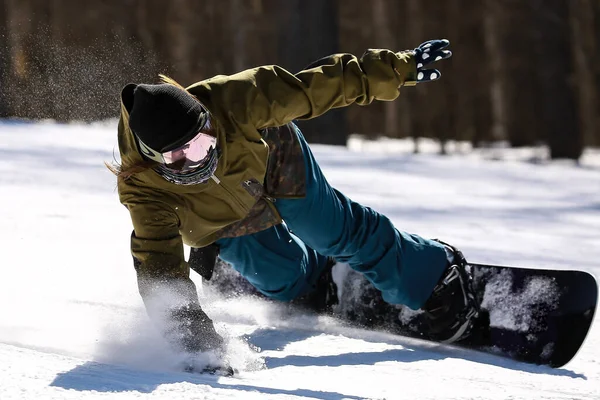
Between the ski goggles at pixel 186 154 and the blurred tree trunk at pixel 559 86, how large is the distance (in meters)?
8.89

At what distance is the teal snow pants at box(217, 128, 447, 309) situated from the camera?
132 inches

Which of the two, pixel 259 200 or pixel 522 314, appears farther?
pixel 522 314

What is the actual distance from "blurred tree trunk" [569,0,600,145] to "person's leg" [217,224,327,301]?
1787 cm

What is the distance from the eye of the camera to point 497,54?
21.9 meters

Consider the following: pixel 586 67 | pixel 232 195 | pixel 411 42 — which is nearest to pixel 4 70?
pixel 232 195

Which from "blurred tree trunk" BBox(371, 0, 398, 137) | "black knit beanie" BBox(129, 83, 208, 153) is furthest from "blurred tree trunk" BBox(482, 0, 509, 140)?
"black knit beanie" BBox(129, 83, 208, 153)

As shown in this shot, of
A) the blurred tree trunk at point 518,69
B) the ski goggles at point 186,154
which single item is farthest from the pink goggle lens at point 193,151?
the blurred tree trunk at point 518,69

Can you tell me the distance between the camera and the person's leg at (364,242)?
132 inches

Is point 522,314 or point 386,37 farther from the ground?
point 386,37

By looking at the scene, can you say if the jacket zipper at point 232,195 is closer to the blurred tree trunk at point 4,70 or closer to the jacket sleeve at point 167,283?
the jacket sleeve at point 167,283

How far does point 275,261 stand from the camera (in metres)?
3.61

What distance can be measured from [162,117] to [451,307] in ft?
4.65

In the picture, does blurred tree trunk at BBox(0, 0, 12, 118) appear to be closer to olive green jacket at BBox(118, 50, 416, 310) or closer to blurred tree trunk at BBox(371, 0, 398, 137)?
olive green jacket at BBox(118, 50, 416, 310)

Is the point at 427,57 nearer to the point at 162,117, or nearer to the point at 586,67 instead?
the point at 162,117
